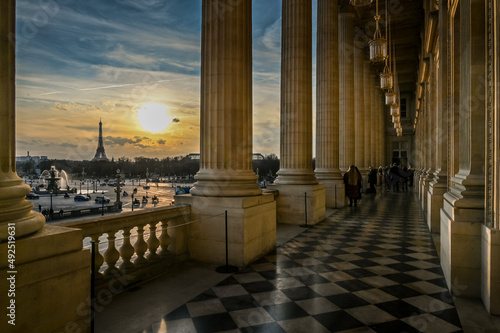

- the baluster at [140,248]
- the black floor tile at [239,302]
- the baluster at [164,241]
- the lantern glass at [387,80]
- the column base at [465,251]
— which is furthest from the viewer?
the lantern glass at [387,80]

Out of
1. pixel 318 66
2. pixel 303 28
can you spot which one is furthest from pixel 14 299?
pixel 318 66

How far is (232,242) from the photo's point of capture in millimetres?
6898

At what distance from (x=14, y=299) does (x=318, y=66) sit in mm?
15631

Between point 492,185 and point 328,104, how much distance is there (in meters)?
11.9

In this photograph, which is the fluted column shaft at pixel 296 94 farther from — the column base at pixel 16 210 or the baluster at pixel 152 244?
the column base at pixel 16 210

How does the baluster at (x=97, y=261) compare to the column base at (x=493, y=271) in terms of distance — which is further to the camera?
the baluster at (x=97, y=261)

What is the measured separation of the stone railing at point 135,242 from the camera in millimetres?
5207

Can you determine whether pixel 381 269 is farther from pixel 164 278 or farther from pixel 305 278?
pixel 164 278

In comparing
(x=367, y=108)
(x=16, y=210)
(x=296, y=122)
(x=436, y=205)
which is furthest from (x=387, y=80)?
(x=367, y=108)

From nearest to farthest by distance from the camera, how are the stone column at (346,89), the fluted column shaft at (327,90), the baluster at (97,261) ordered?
the baluster at (97,261), the fluted column shaft at (327,90), the stone column at (346,89)

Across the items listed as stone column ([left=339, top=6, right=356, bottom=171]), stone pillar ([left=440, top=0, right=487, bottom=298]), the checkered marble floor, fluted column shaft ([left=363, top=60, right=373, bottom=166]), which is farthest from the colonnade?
fluted column shaft ([left=363, top=60, right=373, bottom=166])

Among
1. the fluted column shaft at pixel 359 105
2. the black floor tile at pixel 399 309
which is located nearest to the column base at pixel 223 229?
the black floor tile at pixel 399 309

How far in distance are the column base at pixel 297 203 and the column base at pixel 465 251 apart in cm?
647

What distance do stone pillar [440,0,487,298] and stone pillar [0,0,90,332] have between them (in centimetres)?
566
